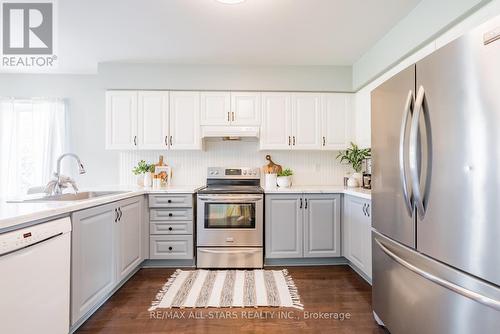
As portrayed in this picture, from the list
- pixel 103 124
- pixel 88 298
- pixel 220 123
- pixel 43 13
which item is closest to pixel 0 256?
pixel 88 298

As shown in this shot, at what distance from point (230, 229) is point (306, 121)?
168 cm

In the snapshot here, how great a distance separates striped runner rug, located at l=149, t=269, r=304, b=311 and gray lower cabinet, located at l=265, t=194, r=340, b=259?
0.30m

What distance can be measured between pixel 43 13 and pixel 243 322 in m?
3.09

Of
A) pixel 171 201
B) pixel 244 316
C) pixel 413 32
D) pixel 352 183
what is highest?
pixel 413 32

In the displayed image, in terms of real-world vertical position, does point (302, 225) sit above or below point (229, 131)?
below

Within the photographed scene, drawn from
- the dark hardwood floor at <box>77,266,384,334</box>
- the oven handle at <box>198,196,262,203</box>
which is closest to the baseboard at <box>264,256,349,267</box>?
the dark hardwood floor at <box>77,266,384,334</box>

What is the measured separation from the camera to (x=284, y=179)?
3.29 meters

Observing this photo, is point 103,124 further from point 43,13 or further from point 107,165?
point 43,13

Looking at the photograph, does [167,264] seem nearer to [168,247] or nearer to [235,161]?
[168,247]

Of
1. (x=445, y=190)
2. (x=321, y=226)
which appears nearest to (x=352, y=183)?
(x=321, y=226)

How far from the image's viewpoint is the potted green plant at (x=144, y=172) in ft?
10.9

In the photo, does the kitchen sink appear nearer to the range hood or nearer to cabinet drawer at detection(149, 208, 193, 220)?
cabinet drawer at detection(149, 208, 193, 220)

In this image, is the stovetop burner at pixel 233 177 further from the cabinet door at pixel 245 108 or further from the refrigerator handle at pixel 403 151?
the refrigerator handle at pixel 403 151

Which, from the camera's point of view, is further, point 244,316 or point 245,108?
point 245,108
